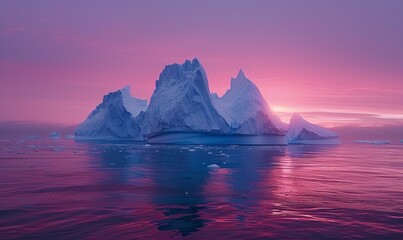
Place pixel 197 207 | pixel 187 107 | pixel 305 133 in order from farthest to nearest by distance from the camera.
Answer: pixel 305 133 < pixel 187 107 < pixel 197 207

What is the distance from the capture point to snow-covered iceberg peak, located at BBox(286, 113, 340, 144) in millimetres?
54594

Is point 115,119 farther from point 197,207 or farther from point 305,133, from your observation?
point 197,207

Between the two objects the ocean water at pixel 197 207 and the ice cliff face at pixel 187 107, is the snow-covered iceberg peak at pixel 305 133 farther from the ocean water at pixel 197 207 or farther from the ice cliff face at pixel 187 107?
the ocean water at pixel 197 207

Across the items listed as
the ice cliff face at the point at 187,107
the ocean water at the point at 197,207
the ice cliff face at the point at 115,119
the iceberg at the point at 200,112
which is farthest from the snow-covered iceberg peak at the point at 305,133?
the ocean water at the point at 197,207

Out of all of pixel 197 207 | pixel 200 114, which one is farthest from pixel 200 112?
pixel 197 207

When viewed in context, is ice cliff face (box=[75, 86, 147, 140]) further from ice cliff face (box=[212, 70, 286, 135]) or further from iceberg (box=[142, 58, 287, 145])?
ice cliff face (box=[212, 70, 286, 135])

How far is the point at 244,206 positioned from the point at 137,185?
506cm

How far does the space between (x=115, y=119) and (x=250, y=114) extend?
71.6ft

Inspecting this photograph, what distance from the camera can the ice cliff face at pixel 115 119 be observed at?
5307cm

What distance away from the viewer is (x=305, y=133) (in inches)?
2153

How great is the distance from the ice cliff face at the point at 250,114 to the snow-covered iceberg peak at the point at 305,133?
899cm

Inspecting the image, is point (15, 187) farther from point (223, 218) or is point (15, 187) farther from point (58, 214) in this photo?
point (223, 218)

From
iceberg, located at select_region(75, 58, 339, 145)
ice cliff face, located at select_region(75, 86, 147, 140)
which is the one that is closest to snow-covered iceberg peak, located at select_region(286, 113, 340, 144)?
iceberg, located at select_region(75, 58, 339, 145)

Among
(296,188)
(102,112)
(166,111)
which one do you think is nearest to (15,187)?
(296,188)
